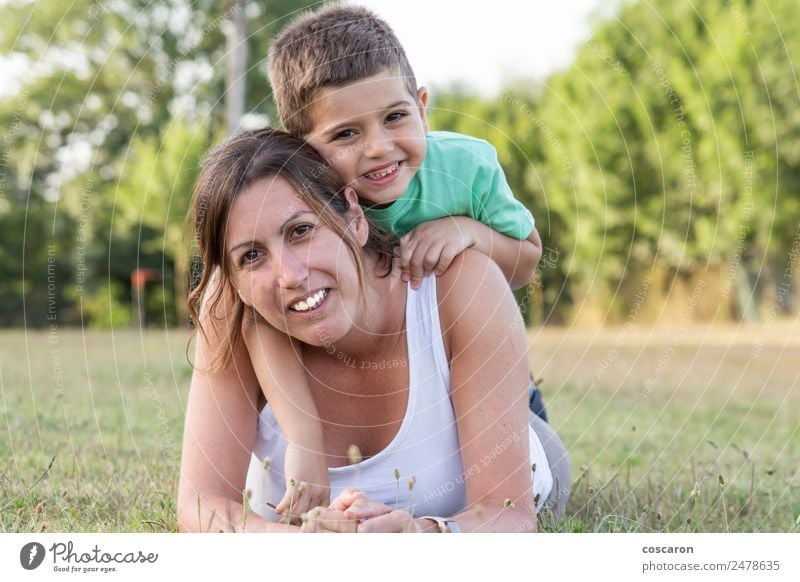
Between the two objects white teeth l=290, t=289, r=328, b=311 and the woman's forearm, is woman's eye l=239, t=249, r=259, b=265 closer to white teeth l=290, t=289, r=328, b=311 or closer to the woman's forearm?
white teeth l=290, t=289, r=328, b=311

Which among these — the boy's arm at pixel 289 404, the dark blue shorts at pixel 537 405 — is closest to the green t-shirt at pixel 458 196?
the boy's arm at pixel 289 404

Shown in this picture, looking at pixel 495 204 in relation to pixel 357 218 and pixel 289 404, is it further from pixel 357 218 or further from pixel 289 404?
pixel 289 404

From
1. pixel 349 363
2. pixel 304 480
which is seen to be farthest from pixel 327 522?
pixel 349 363

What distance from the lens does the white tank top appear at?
2.29 m

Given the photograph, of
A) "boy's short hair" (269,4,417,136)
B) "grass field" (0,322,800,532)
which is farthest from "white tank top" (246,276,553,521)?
"boy's short hair" (269,4,417,136)

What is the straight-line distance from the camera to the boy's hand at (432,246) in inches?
90.2

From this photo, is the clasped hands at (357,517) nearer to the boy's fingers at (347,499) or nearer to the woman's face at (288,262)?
the boy's fingers at (347,499)

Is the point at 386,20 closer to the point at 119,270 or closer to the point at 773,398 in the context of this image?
the point at 773,398

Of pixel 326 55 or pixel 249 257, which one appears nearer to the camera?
pixel 249 257

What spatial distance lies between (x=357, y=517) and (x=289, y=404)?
0.38 metres

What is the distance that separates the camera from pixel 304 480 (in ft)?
7.68

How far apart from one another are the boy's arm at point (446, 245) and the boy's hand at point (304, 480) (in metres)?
0.50

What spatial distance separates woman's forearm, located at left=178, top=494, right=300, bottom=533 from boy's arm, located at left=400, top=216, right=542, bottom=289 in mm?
666
